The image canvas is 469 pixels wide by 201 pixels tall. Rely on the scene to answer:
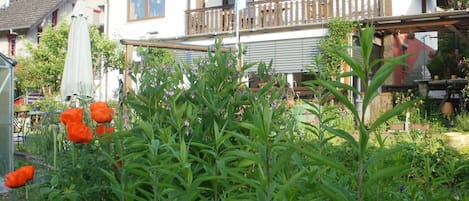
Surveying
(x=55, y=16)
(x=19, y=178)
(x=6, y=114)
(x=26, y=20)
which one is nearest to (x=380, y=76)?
(x=19, y=178)

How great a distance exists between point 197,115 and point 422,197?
0.90 m

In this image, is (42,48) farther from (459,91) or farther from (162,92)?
(162,92)

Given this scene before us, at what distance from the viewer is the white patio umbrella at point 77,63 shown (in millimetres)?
9310

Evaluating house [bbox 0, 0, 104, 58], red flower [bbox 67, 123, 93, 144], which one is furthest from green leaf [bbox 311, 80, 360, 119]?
house [bbox 0, 0, 104, 58]

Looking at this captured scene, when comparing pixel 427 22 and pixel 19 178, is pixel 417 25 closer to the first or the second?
pixel 427 22

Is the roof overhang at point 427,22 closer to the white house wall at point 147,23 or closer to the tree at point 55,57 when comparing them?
the white house wall at point 147,23

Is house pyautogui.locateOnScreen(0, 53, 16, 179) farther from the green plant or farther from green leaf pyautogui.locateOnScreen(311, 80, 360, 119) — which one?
the green plant

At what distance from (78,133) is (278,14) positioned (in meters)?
14.2

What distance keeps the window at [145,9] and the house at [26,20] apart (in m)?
9.34

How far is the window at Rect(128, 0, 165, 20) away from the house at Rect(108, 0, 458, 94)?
0.09 m

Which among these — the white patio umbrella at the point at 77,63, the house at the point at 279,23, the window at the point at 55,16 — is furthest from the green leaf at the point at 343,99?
the window at the point at 55,16

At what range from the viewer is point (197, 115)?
6.52 ft

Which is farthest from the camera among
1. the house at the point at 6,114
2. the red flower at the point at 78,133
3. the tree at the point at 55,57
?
the tree at the point at 55,57

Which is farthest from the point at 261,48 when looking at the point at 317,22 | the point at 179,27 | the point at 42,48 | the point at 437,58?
the point at 42,48
